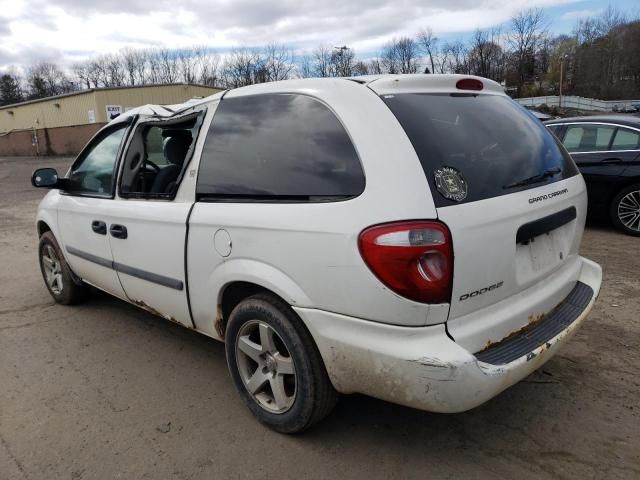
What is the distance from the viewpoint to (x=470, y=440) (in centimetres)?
256

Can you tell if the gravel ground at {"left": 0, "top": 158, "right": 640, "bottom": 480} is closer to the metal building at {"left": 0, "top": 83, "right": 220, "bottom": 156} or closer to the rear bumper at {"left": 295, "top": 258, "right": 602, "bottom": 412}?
the rear bumper at {"left": 295, "top": 258, "right": 602, "bottom": 412}

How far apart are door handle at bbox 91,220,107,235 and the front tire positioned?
146cm

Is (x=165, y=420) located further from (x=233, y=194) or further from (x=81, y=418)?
(x=233, y=194)

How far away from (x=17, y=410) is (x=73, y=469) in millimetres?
810

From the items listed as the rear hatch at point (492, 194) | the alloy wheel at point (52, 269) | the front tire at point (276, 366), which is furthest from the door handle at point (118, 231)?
the rear hatch at point (492, 194)

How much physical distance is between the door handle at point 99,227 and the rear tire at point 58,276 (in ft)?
3.19

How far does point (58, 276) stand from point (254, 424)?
2941mm

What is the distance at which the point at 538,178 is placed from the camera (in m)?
2.59

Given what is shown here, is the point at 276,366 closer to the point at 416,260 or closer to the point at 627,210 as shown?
the point at 416,260

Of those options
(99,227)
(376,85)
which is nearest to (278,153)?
(376,85)

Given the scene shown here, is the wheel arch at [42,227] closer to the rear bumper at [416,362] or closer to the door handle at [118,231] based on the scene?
the door handle at [118,231]

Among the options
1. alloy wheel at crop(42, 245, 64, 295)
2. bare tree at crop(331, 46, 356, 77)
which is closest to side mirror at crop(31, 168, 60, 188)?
alloy wheel at crop(42, 245, 64, 295)

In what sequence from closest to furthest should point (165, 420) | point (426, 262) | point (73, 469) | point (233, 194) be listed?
point (426, 262)
point (73, 469)
point (233, 194)
point (165, 420)

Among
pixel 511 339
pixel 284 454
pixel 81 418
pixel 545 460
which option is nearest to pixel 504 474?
pixel 545 460
